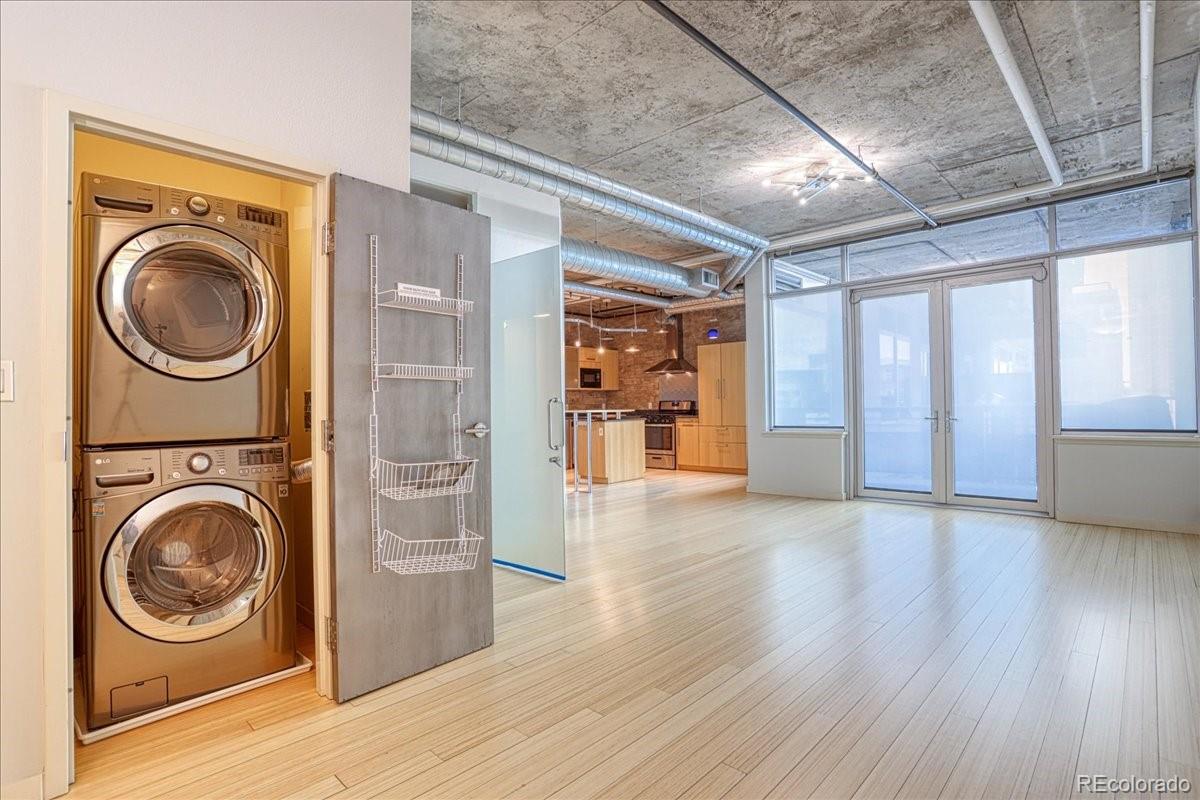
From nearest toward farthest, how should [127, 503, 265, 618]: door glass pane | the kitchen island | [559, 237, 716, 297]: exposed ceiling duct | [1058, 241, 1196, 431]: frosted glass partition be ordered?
[127, 503, 265, 618]: door glass pane
[1058, 241, 1196, 431]: frosted glass partition
[559, 237, 716, 297]: exposed ceiling duct
the kitchen island

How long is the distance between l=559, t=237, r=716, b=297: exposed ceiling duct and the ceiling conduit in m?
0.83

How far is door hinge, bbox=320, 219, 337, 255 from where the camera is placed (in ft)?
7.75

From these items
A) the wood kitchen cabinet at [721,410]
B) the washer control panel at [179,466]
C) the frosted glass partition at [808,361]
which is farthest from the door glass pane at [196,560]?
the wood kitchen cabinet at [721,410]

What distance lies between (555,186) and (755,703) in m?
3.73

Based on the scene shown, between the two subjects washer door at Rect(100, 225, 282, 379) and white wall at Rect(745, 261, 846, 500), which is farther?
white wall at Rect(745, 261, 846, 500)

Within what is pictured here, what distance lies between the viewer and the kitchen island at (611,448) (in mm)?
8938

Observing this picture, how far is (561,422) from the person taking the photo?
4.15m

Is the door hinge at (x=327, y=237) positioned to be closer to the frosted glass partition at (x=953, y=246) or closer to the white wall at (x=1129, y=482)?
the frosted glass partition at (x=953, y=246)

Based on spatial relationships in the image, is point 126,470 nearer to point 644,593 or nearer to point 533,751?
point 533,751

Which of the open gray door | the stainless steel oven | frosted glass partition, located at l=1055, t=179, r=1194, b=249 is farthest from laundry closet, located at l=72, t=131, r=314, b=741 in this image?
the stainless steel oven

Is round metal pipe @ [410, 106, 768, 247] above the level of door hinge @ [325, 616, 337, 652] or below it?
above

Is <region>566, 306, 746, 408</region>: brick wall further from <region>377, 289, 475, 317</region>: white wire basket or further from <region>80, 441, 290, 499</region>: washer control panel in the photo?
<region>80, 441, 290, 499</region>: washer control panel

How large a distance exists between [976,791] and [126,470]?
307 centimetres

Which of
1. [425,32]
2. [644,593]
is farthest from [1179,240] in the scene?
[425,32]
